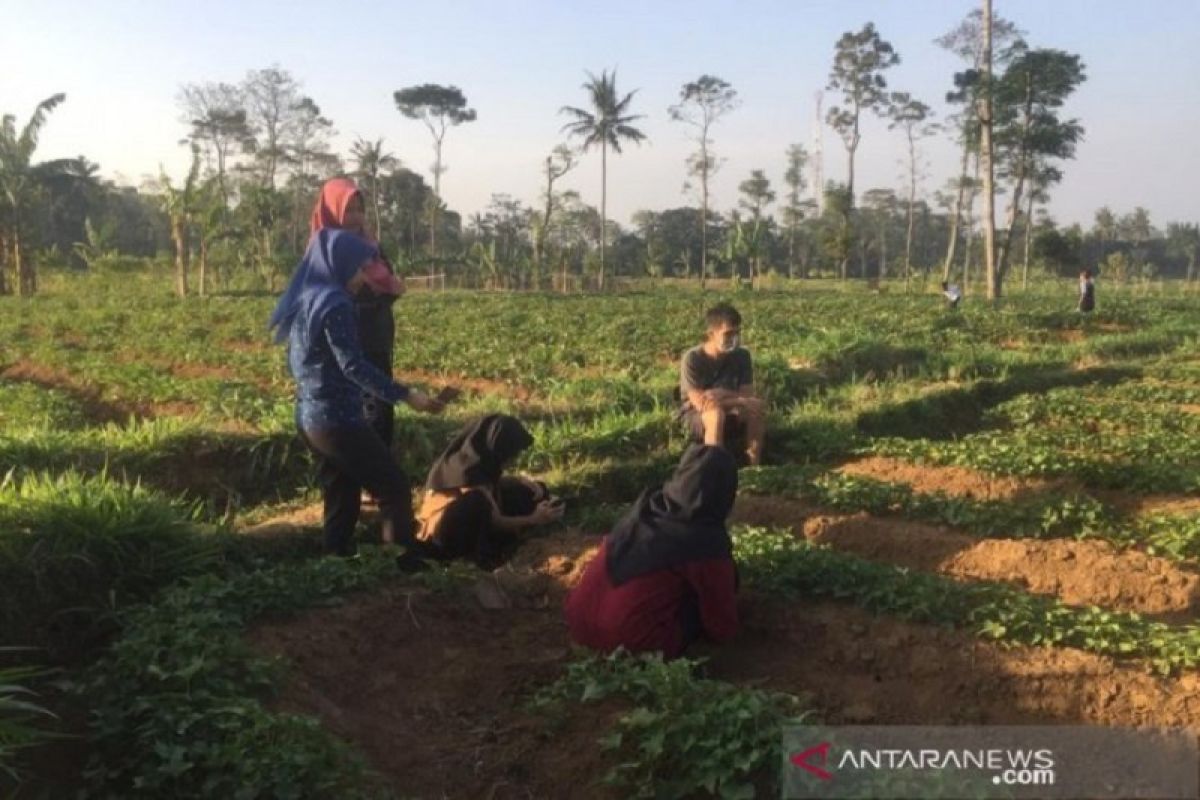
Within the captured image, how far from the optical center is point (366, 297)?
5.65m

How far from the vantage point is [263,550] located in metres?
5.34

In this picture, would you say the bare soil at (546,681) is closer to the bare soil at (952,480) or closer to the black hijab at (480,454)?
the black hijab at (480,454)

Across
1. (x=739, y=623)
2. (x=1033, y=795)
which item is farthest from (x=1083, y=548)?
(x=1033, y=795)

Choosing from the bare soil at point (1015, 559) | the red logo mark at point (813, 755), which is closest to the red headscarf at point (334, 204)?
the bare soil at point (1015, 559)

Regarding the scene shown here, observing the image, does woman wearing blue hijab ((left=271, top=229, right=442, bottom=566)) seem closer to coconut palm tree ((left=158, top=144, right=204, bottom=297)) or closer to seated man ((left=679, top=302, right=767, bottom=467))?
seated man ((left=679, top=302, right=767, bottom=467))

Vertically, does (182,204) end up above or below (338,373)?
above

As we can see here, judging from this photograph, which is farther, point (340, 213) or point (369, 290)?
point (369, 290)

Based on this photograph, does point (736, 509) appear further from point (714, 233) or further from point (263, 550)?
point (714, 233)

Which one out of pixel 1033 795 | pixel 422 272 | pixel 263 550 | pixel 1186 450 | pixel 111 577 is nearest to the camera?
pixel 1033 795

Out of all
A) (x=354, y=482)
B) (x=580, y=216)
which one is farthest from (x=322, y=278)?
(x=580, y=216)

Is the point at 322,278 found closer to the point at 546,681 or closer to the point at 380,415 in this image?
the point at 380,415

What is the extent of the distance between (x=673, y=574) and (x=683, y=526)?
21 centimetres

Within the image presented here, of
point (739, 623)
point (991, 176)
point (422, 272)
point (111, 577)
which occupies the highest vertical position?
point (991, 176)

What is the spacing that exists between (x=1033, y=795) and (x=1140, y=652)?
1411 mm
